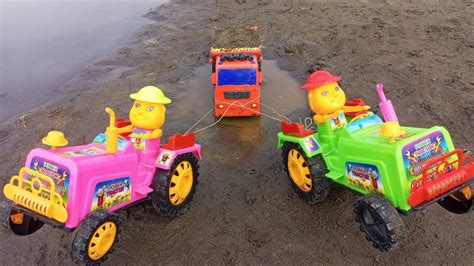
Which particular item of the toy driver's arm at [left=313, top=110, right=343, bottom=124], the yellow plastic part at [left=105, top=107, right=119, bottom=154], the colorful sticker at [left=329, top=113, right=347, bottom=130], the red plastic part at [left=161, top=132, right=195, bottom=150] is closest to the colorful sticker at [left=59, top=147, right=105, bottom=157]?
the yellow plastic part at [left=105, top=107, right=119, bottom=154]

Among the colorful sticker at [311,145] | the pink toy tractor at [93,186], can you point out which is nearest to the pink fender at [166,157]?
the pink toy tractor at [93,186]

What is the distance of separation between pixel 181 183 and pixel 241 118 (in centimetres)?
233

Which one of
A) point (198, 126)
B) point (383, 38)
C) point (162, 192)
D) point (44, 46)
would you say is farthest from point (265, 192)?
point (44, 46)

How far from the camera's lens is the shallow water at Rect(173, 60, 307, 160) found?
5566 mm

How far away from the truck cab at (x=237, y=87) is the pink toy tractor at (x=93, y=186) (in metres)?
2.03

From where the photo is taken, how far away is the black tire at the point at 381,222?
2.97 m

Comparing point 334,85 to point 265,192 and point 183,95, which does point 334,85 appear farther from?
point 183,95

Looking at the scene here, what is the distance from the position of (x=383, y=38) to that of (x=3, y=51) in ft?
29.9

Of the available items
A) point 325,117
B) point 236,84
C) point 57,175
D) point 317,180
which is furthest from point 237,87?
point 57,175

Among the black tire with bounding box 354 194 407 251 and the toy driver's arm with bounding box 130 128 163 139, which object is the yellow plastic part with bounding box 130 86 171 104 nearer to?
the toy driver's arm with bounding box 130 128 163 139

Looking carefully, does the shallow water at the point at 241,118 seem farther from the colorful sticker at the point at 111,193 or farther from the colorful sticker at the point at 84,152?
the colorful sticker at the point at 84,152

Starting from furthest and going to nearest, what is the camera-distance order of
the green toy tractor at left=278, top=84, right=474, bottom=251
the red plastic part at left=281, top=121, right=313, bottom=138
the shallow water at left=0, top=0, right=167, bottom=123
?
the shallow water at left=0, top=0, right=167, bottom=123 → the red plastic part at left=281, top=121, right=313, bottom=138 → the green toy tractor at left=278, top=84, right=474, bottom=251

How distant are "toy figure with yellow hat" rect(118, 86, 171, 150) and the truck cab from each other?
2.15 metres

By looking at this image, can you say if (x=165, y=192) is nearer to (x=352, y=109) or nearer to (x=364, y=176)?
(x=364, y=176)
